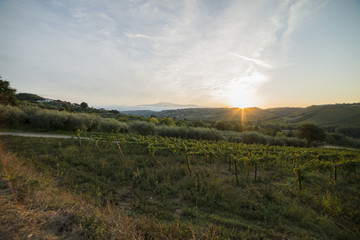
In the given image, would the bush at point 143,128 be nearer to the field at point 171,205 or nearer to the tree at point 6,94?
the field at point 171,205

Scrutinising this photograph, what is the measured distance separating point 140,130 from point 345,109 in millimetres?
128101

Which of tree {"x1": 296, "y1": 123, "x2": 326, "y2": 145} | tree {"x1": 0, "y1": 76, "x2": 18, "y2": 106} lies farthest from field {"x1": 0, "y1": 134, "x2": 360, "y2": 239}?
tree {"x1": 0, "y1": 76, "x2": 18, "y2": 106}

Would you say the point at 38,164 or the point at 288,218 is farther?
the point at 38,164

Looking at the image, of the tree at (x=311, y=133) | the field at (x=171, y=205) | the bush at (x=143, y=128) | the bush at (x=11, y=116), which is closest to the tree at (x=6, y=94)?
the bush at (x=11, y=116)

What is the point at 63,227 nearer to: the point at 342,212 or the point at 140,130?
the point at 342,212

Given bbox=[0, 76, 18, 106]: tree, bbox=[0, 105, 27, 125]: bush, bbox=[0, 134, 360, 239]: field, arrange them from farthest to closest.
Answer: bbox=[0, 76, 18, 106]: tree → bbox=[0, 105, 27, 125]: bush → bbox=[0, 134, 360, 239]: field

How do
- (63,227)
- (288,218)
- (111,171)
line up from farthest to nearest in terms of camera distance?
(111,171), (288,218), (63,227)

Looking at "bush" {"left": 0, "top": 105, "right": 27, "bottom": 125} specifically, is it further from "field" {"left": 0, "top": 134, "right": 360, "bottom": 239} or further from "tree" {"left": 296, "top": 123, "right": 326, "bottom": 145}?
"tree" {"left": 296, "top": 123, "right": 326, "bottom": 145}

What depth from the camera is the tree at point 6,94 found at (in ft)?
83.8

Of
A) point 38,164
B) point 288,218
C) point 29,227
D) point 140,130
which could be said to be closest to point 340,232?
point 288,218

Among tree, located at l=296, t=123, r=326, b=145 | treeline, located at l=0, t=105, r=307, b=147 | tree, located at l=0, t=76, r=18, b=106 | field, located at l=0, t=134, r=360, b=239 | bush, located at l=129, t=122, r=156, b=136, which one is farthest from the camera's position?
tree, located at l=296, t=123, r=326, b=145

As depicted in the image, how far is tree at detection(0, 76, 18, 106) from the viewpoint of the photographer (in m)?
25.5

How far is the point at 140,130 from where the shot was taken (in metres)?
22.8

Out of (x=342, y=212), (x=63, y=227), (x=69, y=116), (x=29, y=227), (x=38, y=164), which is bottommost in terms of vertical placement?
(x=342, y=212)
